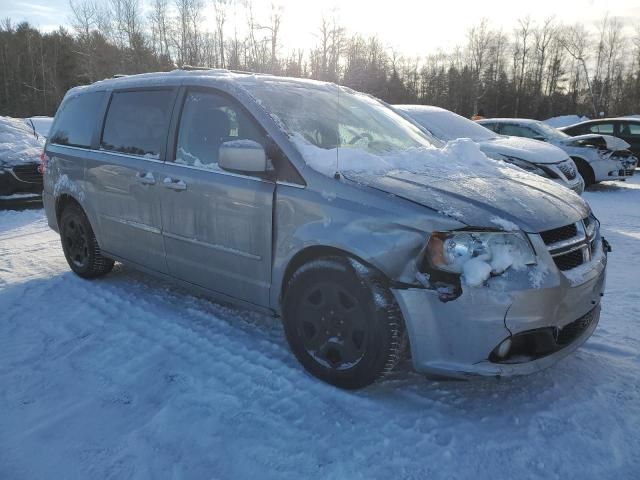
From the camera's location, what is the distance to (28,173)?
8.45 meters

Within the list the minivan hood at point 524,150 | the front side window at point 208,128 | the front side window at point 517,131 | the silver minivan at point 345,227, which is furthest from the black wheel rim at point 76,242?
the front side window at point 517,131

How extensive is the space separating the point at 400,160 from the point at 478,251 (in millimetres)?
964

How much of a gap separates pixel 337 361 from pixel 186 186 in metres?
1.55

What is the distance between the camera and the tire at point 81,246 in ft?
15.2

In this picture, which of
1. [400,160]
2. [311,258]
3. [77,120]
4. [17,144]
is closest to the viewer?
[311,258]

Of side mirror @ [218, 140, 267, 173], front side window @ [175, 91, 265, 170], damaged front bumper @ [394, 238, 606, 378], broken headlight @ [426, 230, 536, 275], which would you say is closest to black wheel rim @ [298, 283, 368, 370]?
damaged front bumper @ [394, 238, 606, 378]

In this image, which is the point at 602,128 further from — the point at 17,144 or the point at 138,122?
the point at 17,144

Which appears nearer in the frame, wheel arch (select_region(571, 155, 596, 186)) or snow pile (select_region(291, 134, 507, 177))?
snow pile (select_region(291, 134, 507, 177))

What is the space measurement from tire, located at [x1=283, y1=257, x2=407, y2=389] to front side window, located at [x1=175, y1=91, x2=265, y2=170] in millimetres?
984

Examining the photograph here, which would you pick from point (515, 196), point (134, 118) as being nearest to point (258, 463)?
point (515, 196)

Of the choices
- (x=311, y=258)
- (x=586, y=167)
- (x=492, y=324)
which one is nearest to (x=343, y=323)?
(x=311, y=258)

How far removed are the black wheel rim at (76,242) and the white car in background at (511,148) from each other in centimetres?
444

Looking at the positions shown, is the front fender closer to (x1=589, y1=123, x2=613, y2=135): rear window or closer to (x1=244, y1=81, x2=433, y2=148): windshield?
(x1=244, y1=81, x2=433, y2=148): windshield

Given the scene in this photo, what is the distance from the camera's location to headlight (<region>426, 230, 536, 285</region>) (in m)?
2.39
